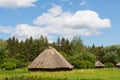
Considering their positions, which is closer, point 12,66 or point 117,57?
point 12,66

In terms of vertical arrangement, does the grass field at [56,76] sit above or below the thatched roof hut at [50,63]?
below

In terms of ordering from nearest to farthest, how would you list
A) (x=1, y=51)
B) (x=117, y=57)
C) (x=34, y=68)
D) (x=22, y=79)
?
(x=22, y=79), (x=34, y=68), (x=1, y=51), (x=117, y=57)

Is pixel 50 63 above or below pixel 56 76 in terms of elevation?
above

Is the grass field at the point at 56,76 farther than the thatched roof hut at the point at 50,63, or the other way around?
the thatched roof hut at the point at 50,63

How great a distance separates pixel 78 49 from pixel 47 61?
59.9 metres

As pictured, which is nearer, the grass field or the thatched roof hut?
the grass field

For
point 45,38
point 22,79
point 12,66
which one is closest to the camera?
point 22,79

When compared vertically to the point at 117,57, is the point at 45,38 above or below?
above

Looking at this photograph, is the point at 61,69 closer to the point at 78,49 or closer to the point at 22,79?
the point at 22,79

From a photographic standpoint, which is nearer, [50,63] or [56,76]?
[56,76]

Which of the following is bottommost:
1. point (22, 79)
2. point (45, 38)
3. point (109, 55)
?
point (22, 79)

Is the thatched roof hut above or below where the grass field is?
above

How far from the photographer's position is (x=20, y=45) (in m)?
112

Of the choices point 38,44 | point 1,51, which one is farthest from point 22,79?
point 38,44
